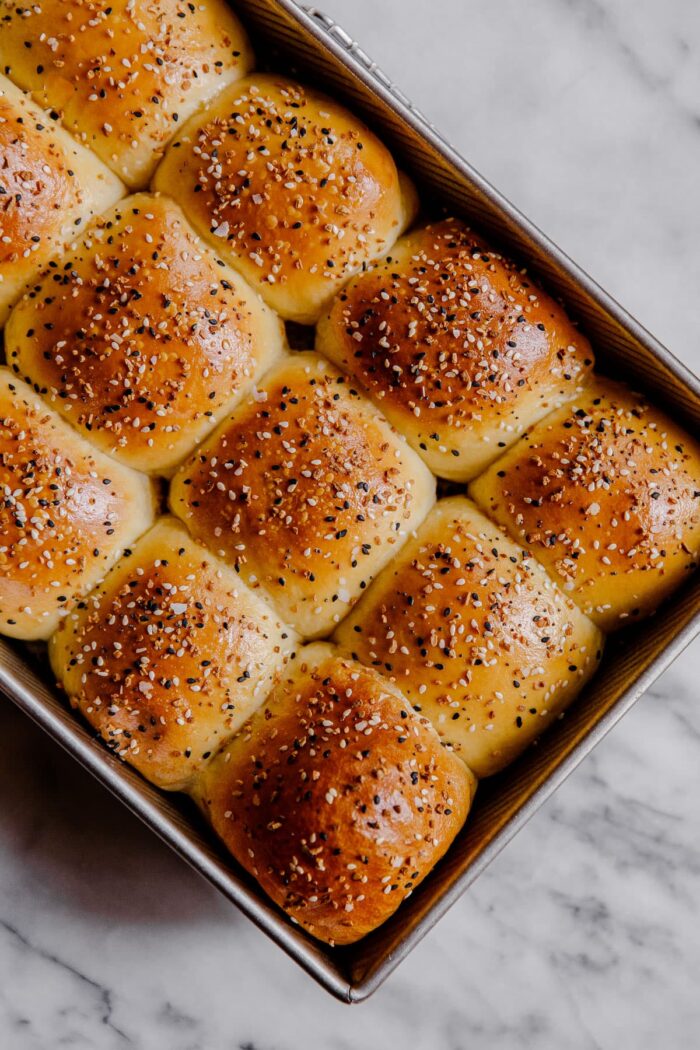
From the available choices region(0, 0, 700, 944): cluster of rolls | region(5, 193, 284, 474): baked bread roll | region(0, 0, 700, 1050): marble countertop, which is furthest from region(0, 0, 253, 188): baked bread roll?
region(0, 0, 700, 1050): marble countertop

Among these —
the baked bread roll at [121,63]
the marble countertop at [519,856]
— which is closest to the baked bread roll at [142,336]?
the baked bread roll at [121,63]

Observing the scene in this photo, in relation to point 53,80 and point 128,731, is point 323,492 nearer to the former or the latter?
point 128,731

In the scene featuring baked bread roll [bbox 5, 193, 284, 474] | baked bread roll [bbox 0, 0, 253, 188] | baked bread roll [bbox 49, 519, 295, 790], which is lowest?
baked bread roll [bbox 49, 519, 295, 790]

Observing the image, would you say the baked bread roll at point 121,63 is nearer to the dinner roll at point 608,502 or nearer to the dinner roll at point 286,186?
the dinner roll at point 286,186

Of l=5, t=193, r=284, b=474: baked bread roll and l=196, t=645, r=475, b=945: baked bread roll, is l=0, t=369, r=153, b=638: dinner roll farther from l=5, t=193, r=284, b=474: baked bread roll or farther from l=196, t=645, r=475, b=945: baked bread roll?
l=196, t=645, r=475, b=945: baked bread roll

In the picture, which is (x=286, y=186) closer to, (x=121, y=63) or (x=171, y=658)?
(x=121, y=63)

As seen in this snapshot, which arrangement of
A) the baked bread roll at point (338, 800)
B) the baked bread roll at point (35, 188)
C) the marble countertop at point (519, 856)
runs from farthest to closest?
1. the marble countertop at point (519, 856)
2. the baked bread roll at point (35, 188)
3. the baked bread roll at point (338, 800)

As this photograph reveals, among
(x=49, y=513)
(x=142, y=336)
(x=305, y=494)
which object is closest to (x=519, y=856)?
(x=305, y=494)

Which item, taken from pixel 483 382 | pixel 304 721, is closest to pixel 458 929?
pixel 304 721
